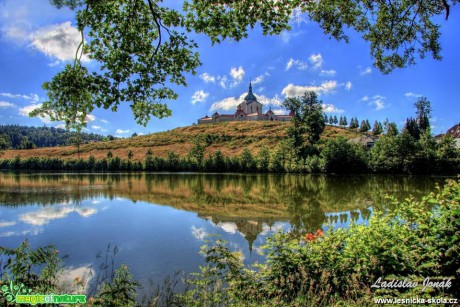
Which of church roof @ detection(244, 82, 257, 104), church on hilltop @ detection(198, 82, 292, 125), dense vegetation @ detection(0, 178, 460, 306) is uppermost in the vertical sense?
Result: church roof @ detection(244, 82, 257, 104)

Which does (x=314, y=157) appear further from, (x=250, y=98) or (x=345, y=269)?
(x=250, y=98)

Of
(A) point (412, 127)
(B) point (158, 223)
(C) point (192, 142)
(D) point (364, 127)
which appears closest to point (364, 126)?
(D) point (364, 127)

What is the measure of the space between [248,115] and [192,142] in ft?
157

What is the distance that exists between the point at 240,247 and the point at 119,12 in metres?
9.36

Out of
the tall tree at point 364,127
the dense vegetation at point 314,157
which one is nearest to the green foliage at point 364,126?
the tall tree at point 364,127

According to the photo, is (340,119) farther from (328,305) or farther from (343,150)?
(328,305)

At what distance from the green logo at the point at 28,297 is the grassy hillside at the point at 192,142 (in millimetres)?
98607

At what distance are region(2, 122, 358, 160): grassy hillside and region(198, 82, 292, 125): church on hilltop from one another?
1530cm

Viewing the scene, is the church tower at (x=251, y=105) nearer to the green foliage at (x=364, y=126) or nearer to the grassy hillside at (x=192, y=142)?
the grassy hillside at (x=192, y=142)

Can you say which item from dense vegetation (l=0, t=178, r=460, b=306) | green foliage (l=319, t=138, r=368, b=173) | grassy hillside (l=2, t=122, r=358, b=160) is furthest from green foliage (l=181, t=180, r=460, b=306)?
grassy hillside (l=2, t=122, r=358, b=160)

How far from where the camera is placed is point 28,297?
3650 mm

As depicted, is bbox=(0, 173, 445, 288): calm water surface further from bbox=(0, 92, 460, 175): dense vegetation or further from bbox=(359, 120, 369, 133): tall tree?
bbox=(359, 120, 369, 133): tall tree

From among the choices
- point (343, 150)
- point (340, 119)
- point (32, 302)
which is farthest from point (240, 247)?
point (340, 119)

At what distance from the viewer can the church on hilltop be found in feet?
511
